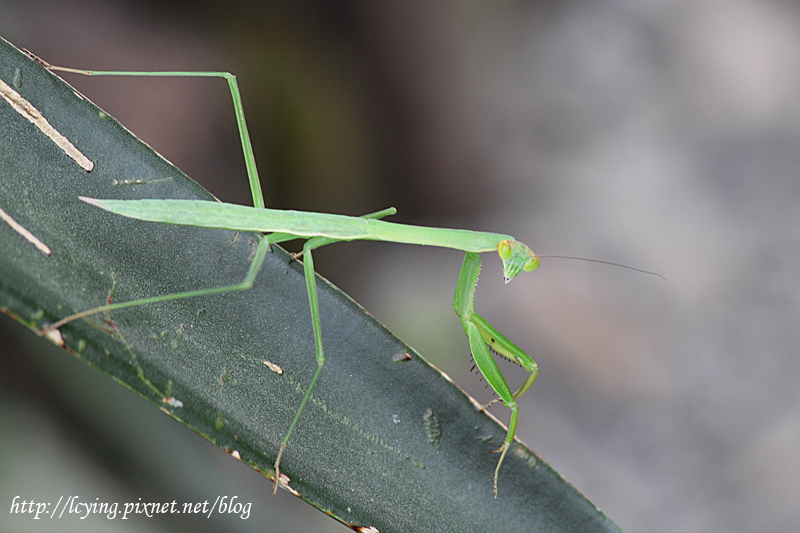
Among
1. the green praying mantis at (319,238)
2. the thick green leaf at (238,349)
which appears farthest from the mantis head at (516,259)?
the thick green leaf at (238,349)


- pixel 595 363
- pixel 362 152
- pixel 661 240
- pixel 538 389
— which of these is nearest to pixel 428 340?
pixel 538 389

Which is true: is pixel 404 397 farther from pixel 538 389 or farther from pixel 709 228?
pixel 709 228

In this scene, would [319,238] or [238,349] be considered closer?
[238,349]

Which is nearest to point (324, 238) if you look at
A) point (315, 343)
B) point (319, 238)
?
point (319, 238)

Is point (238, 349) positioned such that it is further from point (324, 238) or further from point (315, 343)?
point (324, 238)

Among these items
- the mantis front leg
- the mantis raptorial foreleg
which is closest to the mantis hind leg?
the mantis raptorial foreleg

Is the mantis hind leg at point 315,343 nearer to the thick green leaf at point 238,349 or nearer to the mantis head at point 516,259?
the thick green leaf at point 238,349

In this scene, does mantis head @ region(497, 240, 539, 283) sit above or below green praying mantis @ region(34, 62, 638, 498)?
above

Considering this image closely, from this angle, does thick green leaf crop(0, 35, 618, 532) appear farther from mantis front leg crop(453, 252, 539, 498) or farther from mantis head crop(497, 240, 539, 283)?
mantis head crop(497, 240, 539, 283)
